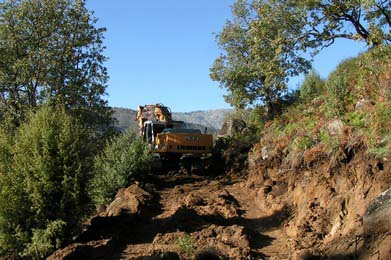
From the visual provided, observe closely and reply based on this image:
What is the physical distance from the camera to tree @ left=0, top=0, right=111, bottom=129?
23.6 metres

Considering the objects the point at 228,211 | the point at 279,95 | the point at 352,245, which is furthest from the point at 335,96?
the point at 279,95

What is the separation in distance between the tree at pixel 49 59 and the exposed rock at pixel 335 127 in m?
15.2

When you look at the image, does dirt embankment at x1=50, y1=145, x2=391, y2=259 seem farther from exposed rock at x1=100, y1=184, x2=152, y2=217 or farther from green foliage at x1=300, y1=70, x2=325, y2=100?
green foliage at x1=300, y1=70, x2=325, y2=100

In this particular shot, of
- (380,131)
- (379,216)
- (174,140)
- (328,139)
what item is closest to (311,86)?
(174,140)

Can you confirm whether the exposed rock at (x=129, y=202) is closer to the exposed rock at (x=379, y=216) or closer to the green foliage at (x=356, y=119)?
the green foliage at (x=356, y=119)

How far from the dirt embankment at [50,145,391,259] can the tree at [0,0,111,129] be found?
1236 cm

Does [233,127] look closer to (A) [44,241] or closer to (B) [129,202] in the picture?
(B) [129,202]

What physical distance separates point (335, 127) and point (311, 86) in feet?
32.3

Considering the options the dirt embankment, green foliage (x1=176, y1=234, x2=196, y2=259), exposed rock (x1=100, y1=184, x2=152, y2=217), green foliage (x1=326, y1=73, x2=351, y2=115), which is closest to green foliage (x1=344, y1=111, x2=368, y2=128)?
green foliage (x1=326, y1=73, x2=351, y2=115)

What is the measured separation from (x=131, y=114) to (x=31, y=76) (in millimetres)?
49295

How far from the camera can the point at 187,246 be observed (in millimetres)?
8500

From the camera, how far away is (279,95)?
82.1 ft

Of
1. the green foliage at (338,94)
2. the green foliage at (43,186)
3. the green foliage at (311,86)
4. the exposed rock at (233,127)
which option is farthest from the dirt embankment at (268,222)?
the exposed rock at (233,127)

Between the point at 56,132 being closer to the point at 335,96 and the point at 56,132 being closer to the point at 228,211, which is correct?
the point at 228,211
